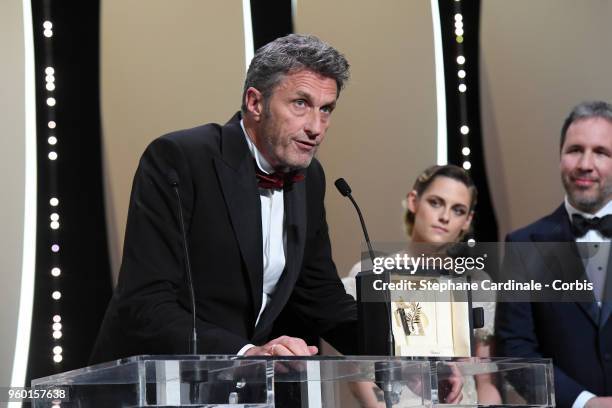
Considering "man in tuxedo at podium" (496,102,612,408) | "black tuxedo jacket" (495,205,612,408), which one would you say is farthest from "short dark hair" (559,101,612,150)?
"black tuxedo jacket" (495,205,612,408)

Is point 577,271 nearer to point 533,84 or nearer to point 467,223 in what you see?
point 467,223

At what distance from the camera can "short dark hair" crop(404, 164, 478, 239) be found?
12.6 ft

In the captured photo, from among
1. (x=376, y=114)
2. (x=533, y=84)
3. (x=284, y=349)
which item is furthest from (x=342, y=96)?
(x=284, y=349)

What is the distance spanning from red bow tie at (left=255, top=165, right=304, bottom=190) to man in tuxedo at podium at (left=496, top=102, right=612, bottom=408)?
0.99m

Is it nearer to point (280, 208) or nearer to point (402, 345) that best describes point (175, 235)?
point (280, 208)

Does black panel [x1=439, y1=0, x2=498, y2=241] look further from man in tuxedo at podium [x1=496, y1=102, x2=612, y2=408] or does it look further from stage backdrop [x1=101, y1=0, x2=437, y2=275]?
man in tuxedo at podium [x1=496, y1=102, x2=612, y2=408]

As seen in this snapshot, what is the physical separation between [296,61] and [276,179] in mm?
321

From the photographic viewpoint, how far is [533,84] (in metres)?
4.18

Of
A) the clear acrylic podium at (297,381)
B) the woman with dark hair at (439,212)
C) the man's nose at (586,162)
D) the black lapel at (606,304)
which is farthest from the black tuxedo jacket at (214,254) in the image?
the man's nose at (586,162)

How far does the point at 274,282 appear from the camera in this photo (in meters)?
2.88

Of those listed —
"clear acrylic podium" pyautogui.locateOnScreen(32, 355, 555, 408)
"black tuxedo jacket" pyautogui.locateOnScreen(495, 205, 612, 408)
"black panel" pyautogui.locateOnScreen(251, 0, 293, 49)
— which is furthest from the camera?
"black panel" pyautogui.locateOnScreen(251, 0, 293, 49)

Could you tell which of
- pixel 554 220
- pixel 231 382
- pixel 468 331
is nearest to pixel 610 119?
pixel 554 220

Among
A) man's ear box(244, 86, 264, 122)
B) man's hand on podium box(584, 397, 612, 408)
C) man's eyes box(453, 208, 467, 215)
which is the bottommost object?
man's hand on podium box(584, 397, 612, 408)

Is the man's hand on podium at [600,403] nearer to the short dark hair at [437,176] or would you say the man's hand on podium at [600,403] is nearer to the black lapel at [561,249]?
the black lapel at [561,249]
